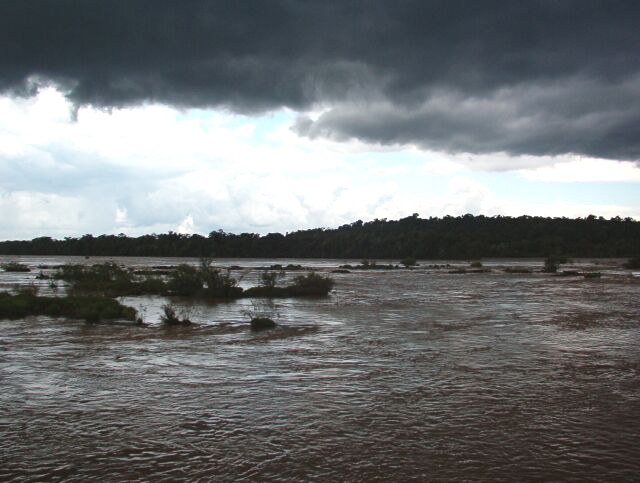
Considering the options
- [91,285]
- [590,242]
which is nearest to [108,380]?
[91,285]

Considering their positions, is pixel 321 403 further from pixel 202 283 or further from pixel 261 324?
pixel 202 283

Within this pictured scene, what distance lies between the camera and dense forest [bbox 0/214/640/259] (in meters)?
135

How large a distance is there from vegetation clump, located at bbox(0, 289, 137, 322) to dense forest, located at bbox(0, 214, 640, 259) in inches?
4519

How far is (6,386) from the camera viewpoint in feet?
42.4

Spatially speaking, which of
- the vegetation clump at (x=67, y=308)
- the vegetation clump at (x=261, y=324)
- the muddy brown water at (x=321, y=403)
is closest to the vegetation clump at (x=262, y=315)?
the vegetation clump at (x=261, y=324)

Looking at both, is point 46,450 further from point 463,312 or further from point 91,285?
point 91,285

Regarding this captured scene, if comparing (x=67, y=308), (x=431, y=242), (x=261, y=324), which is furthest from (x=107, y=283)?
(x=431, y=242)

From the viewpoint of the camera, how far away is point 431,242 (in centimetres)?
14288

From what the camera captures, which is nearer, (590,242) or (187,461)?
(187,461)

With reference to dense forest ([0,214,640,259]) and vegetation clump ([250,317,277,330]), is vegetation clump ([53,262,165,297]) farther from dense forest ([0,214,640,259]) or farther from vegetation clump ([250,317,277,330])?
dense forest ([0,214,640,259])

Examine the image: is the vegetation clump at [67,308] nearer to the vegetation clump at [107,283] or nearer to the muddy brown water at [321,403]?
the muddy brown water at [321,403]

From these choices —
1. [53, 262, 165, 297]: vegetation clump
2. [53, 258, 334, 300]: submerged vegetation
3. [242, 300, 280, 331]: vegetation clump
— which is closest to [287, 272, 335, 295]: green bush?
[53, 258, 334, 300]: submerged vegetation

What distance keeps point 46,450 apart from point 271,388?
15.9ft

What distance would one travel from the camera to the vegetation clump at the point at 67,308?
25.1m
